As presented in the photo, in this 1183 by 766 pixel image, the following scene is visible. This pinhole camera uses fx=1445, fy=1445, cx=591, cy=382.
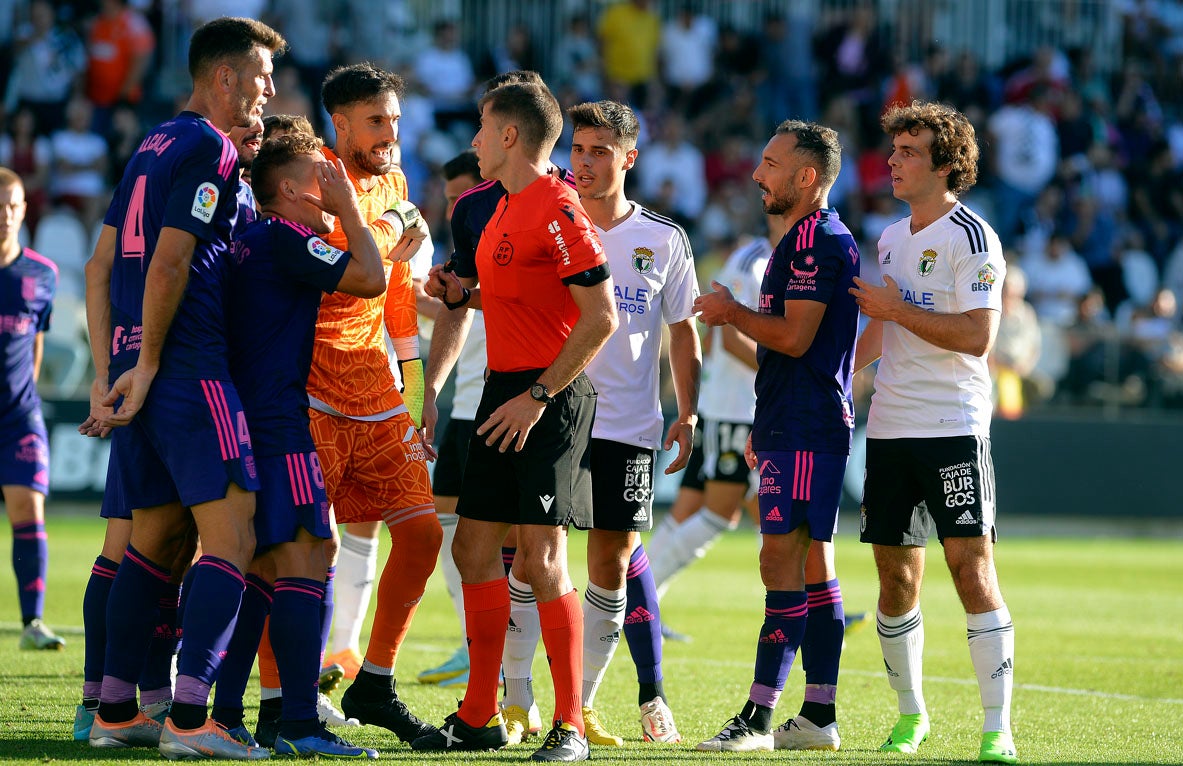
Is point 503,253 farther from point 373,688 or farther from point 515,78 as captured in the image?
point 373,688

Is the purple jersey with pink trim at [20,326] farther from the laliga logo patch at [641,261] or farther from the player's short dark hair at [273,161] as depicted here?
the laliga logo patch at [641,261]

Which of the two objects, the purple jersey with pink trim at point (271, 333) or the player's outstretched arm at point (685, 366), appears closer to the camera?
the purple jersey with pink trim at point (271, 333)

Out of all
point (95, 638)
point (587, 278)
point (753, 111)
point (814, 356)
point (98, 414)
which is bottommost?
point (95, 638)

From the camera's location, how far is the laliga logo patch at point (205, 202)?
5.21m

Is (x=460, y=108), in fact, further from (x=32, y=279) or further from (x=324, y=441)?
(x=324, y=441)

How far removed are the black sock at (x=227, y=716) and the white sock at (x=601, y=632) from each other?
1562 mm

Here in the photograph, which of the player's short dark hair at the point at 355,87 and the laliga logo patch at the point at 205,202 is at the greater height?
the player's short dark hair at the point at 355,87

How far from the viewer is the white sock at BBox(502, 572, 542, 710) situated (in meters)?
6.05

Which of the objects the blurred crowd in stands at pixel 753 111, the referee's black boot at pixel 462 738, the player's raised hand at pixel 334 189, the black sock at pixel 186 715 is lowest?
the referee's black boot at pixel 462 738

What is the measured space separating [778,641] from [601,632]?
2.61 ft

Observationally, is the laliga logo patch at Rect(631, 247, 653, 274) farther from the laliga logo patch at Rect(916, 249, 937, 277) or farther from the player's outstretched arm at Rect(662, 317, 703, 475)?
the laliga logo patch at Rect(916, 249, 937, 277)

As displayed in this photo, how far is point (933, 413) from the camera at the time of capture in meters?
5.93

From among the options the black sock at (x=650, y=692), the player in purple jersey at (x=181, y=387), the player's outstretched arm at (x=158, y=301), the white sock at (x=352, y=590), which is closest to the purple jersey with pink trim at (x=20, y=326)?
the white sock at (x=352, y=590)

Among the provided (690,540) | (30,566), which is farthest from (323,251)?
(690,540)
